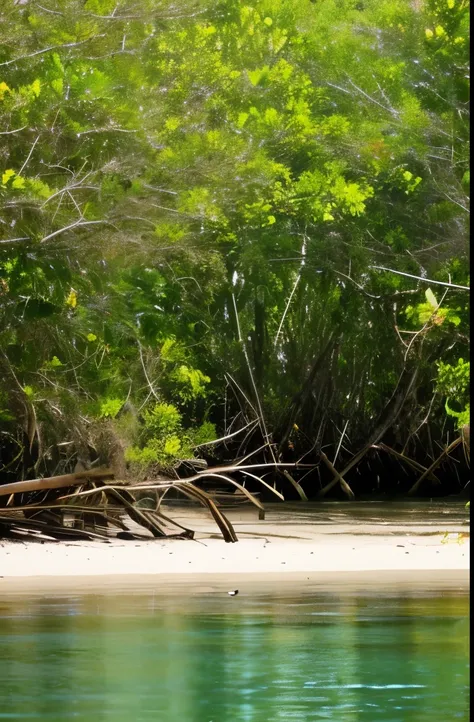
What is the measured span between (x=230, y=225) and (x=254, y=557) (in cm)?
962

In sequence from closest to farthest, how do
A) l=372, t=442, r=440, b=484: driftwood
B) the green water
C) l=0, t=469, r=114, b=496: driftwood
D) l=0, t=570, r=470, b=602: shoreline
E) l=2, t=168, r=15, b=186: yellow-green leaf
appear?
the green water < l=0, t=570, r=470, b=602: shoreline < l=0, t=469, r=114, b=496: driftwood < l=2, t=168, r=15, b=186: yellow-green leaf < l=372, t=442, r=440, b=484: driftwood

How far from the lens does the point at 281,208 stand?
2322 cm

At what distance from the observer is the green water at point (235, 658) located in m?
6.34

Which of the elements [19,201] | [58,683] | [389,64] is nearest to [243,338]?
[389,64]

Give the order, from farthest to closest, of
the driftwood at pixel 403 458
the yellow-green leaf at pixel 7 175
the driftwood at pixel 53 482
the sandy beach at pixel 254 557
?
the driftwood at pixel 403 458
the yellow-green leaf at pixel 7 175
the driftwood at pixel 53 482
the sandy beach at pixel 254 557

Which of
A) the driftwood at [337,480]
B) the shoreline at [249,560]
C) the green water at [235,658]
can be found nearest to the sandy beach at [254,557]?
the shoreline at [249,560]

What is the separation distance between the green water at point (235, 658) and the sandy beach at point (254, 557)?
1800 mm

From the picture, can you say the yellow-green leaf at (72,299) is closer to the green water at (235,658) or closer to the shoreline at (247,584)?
the shoreline at (247,584)

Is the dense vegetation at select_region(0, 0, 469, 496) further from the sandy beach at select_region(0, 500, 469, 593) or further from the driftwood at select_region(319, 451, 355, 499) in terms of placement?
the sandy beach at select_region(0, 500, 469, 593)

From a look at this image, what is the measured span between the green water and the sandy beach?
180 centimetres

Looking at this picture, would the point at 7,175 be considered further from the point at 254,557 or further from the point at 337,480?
the point at 337,480

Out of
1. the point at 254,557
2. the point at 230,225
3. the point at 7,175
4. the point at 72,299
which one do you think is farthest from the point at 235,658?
the point at 230,225

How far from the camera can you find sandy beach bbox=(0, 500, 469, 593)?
12859 mm

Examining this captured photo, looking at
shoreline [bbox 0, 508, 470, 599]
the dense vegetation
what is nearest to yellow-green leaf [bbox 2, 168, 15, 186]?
the dense vegetation
